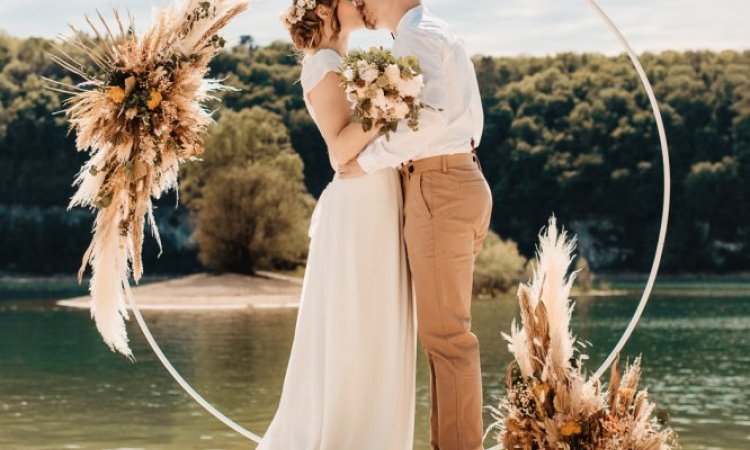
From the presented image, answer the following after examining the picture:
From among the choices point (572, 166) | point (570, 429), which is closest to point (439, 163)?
point (570, 429)

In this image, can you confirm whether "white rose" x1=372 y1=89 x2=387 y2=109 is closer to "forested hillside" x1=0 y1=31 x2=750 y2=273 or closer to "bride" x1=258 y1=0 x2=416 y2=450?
"bride" x1=258 y1=0 x2=416 y2=450

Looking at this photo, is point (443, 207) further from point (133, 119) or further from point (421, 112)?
point (133, 119)

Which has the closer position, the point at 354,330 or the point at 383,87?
the point at 383,87

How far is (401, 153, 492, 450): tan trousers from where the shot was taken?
500 cm

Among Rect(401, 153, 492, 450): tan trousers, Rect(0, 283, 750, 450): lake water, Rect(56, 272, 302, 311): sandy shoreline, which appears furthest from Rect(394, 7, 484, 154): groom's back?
Rect(56, 272, 302, 311): sandy shoreline

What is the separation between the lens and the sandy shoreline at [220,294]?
44344 millimetres

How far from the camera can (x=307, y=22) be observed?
5.25 m

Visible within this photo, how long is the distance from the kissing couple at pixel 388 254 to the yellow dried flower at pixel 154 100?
32.7 inches

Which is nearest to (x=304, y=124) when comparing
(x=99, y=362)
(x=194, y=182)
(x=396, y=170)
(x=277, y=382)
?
(x=194, y=182)

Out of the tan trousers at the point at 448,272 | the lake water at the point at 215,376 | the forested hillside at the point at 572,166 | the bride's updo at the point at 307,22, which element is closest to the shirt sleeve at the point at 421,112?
the tan trousers at the point at 448,272

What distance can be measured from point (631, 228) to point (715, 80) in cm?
1180

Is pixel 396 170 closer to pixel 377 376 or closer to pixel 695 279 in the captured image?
pixel 377 376

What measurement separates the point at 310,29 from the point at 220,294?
149ft

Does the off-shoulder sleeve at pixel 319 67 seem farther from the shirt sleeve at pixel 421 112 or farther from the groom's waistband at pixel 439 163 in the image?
the groom's waistband at pixel 439 163
